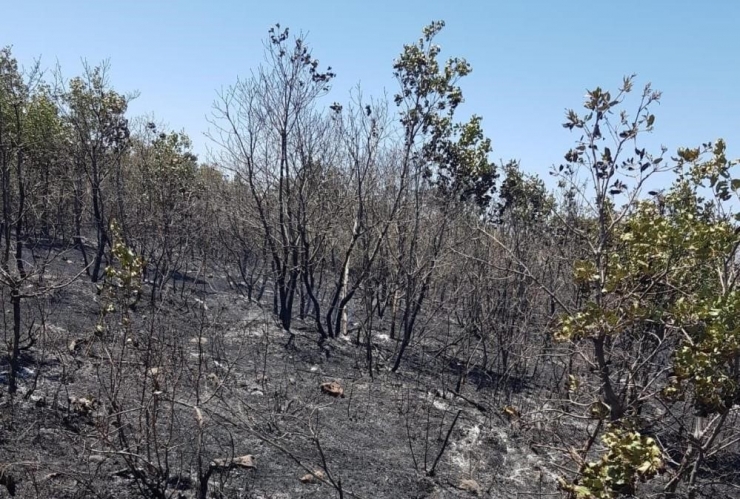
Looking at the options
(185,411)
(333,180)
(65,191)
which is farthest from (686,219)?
(65,191)

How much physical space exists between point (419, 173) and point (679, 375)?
28.3 ft

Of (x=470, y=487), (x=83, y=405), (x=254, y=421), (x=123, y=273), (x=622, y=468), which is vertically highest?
(x=123, y=273)

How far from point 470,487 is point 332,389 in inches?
123

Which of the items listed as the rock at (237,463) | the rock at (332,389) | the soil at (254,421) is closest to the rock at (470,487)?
the soil at (254,421)

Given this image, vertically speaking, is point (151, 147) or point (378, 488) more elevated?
point (151, 147)

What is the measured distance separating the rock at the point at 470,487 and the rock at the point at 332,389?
9.60 ft

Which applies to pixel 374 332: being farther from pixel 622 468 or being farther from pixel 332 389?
pixel 622 468

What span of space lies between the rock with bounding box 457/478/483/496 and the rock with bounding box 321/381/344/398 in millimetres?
2927

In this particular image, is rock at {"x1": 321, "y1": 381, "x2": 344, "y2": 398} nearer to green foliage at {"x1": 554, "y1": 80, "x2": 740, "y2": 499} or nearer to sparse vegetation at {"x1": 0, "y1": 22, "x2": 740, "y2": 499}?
sparse vegetation at {"x1": 0, "y1": 22, "x2": 740, "y2": 499}

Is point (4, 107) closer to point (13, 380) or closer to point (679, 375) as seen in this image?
point (13, 380)

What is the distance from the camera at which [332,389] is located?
30.5 feet

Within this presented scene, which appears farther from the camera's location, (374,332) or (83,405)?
(374,332)

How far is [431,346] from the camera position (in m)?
14.6

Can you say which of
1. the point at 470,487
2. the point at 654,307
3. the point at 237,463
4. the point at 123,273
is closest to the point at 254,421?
the point at 237,463
